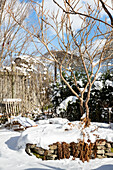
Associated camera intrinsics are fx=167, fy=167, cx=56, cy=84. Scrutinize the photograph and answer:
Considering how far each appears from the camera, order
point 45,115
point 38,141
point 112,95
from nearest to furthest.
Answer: point 38,141 → point 112,95 → point 45,115

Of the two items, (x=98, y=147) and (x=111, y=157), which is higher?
(x=98, y=147)

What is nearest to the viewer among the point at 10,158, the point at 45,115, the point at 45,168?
the point at 45,168

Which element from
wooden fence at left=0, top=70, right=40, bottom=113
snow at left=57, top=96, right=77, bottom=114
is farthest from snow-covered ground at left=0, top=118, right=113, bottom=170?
wooden fence at left=0, top=70, right=40, bottom=113

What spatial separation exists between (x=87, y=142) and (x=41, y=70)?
223 inches

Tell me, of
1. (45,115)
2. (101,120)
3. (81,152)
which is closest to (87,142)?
(81,152)

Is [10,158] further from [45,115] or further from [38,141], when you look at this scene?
[45,115]

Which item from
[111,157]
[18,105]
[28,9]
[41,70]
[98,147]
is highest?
[28,9]

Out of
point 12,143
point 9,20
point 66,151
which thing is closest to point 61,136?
A: point 66,151

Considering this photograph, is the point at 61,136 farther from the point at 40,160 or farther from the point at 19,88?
the point at 19,88

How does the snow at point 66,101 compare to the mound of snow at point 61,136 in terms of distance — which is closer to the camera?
the mound of snow at point 61,136

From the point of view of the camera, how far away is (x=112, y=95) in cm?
464

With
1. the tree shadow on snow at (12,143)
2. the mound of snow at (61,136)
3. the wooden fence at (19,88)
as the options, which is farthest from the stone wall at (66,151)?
the wooden fence at (19,88)

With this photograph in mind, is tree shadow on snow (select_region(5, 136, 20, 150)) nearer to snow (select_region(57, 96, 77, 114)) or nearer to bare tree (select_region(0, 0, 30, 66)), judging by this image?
snow (select_region(57, 96, 77, 114))

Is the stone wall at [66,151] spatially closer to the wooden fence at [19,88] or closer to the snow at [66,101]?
the snow at [66,101]
